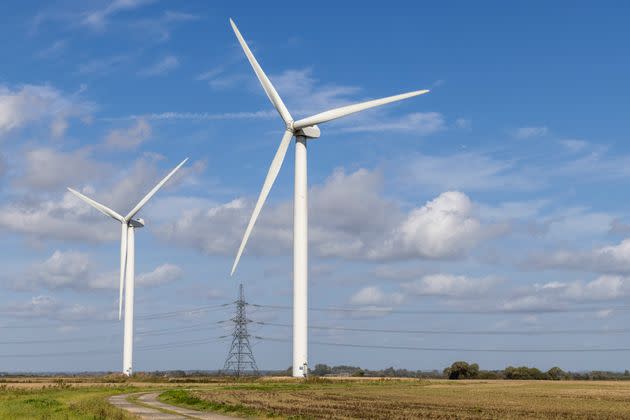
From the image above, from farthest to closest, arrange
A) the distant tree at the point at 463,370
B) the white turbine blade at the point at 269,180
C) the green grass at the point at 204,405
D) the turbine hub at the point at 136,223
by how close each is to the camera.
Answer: the distant tree at the point at 463,370 → the turbine hub at the point at 136,223 → the white turbine blade at the point at 269,180 → the green grass at the point at 204,405

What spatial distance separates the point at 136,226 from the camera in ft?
467

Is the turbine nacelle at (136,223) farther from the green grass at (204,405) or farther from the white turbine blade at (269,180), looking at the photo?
the green grass at (204,405)

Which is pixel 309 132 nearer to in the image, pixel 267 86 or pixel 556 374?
pixel 267 86

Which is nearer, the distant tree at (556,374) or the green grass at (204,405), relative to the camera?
the green grass at (204,405)

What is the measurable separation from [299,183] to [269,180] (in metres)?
4.75

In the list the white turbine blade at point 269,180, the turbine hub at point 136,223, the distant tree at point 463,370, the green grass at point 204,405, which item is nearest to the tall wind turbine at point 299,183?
the white turbine blade at point 269,180

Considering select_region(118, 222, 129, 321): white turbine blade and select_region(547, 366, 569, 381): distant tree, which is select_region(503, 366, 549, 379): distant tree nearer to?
select_region(547, 366, 569, 381): distant tree

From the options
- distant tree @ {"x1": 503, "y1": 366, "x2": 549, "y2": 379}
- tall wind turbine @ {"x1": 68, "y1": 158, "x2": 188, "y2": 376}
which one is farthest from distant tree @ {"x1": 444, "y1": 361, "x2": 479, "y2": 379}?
tall wind turbine @ {"x1": 68, "y1": 158, "x2": 188, "y2": 376}

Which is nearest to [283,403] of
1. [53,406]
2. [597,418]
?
[53,406]

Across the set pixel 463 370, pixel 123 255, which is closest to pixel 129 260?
pixel 123 255

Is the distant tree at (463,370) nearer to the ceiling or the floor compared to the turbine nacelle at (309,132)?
nearer to the floor

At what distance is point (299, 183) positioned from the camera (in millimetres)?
98500

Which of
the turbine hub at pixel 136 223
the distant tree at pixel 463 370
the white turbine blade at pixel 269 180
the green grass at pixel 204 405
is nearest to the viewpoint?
the green grass at pixel 204 405

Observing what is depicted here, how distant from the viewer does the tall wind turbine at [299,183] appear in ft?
314
